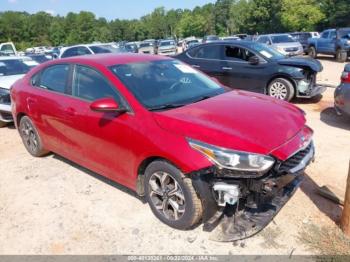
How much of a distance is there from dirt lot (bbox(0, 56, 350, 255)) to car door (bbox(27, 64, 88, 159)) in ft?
1.64

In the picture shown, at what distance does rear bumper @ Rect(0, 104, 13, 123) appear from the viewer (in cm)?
747

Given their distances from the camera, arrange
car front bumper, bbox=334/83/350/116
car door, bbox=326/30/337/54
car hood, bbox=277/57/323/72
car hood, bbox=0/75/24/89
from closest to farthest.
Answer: car front bumper, bbox=334/83/350/116 < car hood, bbox=0/75/24/89 < car hood, bbox=277/57/323/72 < car door, bbox=326/30/337/54

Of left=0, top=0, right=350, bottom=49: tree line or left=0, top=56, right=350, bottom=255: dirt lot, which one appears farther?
left=0, top=0, right=350, bottom=49: tree line

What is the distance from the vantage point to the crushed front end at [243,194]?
9.95 ft

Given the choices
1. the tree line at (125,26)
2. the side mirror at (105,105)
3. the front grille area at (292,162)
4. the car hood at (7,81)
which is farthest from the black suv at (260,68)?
the tree line at (125,26)

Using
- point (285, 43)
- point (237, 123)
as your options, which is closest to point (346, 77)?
point (237, 123)

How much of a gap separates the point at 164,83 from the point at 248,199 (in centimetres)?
170

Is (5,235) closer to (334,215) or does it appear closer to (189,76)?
(189,76)

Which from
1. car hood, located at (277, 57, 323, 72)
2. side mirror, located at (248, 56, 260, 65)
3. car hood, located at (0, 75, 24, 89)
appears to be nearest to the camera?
car hood, located at (0, 75, 24, 89)

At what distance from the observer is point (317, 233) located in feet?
10.9

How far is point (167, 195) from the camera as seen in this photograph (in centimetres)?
346

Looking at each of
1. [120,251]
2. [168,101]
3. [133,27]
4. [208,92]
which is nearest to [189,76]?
[208,92]

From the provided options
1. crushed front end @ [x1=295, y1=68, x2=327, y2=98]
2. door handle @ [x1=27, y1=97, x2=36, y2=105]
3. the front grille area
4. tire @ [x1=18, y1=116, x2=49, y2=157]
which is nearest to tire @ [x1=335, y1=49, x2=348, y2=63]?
crushed front end @ [x1=295, y1=68, x2=327, y2=98]

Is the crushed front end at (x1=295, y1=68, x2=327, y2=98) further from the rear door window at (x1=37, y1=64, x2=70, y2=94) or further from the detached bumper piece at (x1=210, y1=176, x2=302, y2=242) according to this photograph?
the rear door window at (x1=37, y1=64, x2=70, y2=94)
